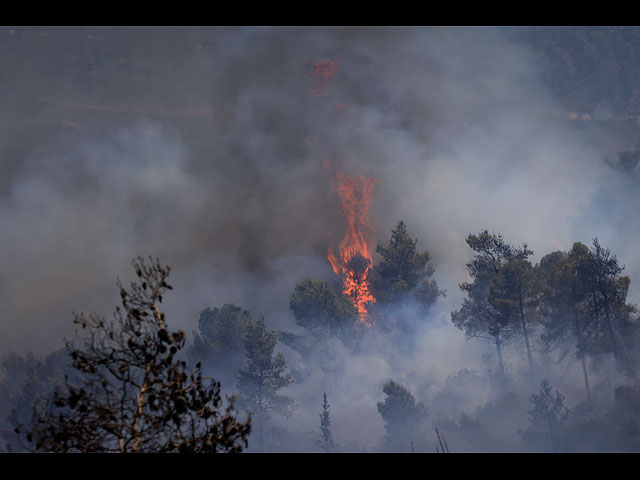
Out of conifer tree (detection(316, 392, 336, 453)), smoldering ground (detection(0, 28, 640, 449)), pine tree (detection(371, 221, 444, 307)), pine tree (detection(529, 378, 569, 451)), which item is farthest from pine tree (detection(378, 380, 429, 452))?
smoldering ground (detection(0, 28, 640, 449))

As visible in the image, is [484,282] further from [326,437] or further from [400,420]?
[326,437]

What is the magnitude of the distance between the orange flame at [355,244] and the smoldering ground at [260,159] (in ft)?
7.15

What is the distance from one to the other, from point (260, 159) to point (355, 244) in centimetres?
Result: 3115

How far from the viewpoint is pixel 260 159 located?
12262 centimetres

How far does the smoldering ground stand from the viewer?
10000 centimetres

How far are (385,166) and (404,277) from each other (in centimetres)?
5183

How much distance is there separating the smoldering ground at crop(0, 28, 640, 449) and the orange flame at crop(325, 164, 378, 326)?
218 centimetres

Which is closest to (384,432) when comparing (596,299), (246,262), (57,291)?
(596,299)

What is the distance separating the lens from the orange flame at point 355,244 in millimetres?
82250

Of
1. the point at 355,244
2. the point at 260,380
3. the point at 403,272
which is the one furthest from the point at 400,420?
the point at 355,244

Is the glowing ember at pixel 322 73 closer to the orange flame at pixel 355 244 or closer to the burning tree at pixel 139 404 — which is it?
the orange flame at pixel 355 244

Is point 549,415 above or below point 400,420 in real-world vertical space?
below
